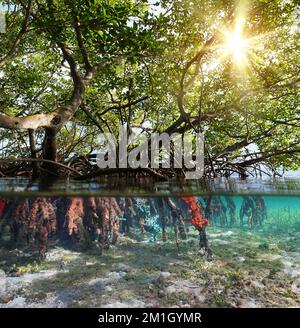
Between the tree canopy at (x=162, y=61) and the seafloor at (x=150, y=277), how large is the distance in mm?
1924

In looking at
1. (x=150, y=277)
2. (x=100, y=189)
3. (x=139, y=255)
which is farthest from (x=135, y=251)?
(x=100, y=189)

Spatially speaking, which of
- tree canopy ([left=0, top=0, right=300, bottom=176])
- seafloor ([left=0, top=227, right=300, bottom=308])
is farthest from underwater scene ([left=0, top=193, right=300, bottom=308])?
Answer: tree canopy ([left=0, top=0, right=300, bottom=176])

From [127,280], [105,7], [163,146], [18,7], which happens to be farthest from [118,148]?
[127,280]

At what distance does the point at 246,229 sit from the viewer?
17.1ft

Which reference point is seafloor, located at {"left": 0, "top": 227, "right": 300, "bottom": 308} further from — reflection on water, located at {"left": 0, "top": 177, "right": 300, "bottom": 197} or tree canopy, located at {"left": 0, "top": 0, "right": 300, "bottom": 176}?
tree canopy, located at {"left": 0, "top": 0, "right": 300, "bottom": 176}

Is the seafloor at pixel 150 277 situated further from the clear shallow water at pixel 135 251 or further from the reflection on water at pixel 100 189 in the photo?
the reflection on water at pixel 100 189

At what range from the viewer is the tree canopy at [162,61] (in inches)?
209

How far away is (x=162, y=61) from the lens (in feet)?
23.1

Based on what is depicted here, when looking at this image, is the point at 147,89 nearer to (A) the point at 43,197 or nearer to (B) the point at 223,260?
(A) the point at 43,197

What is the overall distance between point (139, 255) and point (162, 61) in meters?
4.47

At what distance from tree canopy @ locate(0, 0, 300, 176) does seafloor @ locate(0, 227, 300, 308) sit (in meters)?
1.92

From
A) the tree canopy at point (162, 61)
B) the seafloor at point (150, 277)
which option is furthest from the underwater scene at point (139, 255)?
the tree canopy at point (162, 61)

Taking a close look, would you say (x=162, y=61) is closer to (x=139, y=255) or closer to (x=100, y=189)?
(x=100, y=189)

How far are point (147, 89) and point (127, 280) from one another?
6.02 metres
